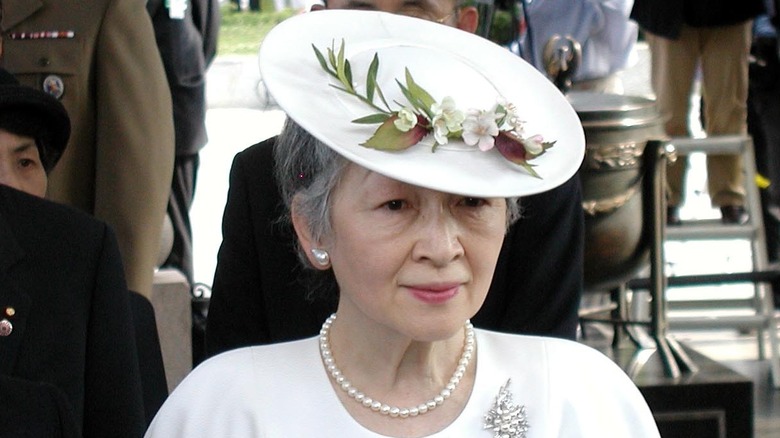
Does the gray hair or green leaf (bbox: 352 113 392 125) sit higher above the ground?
green leaf (bbox: 352 113 392 125)

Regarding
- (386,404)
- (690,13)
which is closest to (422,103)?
(386,404)

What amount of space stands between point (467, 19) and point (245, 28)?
13.8 meters

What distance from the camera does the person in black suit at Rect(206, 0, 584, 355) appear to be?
2.54m

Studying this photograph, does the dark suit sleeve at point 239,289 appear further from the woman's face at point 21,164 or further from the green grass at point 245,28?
the green grass at point 245,28

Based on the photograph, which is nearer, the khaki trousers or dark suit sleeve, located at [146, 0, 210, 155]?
dark suit sleeve, located at [146, 0, 210, 155]

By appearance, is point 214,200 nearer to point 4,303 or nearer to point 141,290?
Result: point 141,290

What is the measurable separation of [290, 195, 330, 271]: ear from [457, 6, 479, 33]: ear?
2.57ft

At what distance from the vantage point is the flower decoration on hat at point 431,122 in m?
1.72

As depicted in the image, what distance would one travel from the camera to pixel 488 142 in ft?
5.72

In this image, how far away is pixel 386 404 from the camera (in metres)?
1.86

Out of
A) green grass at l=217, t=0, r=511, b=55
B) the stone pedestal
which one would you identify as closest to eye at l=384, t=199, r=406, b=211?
the stone pedestal

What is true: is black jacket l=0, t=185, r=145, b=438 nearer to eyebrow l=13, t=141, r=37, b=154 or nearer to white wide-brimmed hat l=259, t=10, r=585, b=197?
eyebrow l=13, t=141, r=37, b=154

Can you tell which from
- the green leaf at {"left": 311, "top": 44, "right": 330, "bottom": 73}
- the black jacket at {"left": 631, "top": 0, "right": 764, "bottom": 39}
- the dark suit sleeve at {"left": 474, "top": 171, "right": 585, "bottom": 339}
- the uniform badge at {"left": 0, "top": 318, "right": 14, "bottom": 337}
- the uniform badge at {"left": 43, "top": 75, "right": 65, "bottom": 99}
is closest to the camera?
the green leaf at {"left": 311, "top": 44, "right": 330, "bottom": 73}

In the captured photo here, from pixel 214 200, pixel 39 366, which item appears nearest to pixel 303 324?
pixel 39 366
